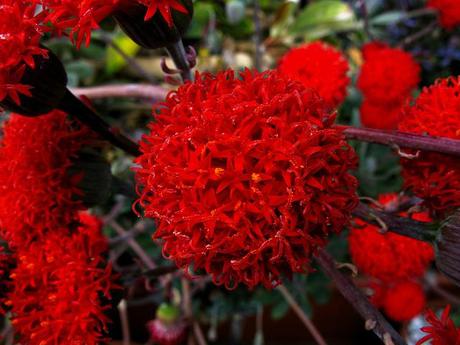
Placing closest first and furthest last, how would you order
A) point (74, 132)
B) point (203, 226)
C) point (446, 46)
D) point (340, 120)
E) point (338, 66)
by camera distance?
point (203, 226) → point (74, 132) → point (338, 66) → point (340, 120) → point (446, 46)

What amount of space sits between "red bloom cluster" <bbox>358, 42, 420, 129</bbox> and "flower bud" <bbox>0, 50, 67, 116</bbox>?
1.45ft

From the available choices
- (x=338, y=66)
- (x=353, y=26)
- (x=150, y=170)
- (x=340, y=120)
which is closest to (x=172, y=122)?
(x=150, y=170)

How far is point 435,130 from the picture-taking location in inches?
16.5

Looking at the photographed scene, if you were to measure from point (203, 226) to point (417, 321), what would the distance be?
2.77 feet

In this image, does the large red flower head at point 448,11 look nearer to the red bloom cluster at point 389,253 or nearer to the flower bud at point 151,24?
the red bloom cluster at point 389,253

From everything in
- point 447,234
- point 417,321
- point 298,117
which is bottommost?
point 417,321

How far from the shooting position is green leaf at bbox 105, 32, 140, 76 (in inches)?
42.7

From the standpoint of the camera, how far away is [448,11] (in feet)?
2.95

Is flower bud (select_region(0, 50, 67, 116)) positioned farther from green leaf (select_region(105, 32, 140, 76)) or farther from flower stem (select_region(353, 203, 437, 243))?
green leaf (select_region(105, 32, 140, 76))

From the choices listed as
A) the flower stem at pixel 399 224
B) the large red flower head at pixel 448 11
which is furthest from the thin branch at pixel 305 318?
the large red flower head at pixel 448 11

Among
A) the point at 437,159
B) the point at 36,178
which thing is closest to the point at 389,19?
the point at 437,159

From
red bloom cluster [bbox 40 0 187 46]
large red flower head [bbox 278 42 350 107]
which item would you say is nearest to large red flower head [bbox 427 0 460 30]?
large red flower head [bbox 278 42 350 107]

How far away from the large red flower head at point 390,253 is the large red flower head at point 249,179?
0.67ft

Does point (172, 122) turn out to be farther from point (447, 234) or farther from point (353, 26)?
point (353, 26)
